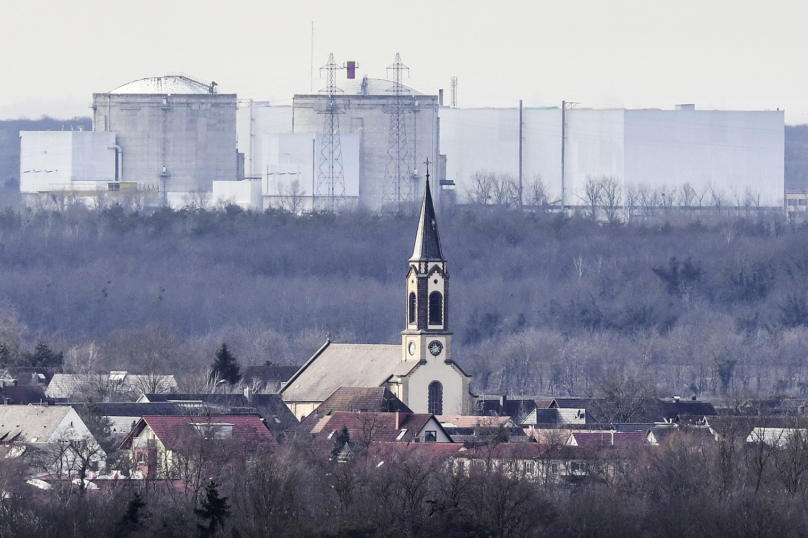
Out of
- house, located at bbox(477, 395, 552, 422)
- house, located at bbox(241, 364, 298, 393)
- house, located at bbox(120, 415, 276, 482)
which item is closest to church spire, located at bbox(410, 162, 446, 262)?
house, located at bbox(477, 395, 552, 422)

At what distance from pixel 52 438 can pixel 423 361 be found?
16.2 m

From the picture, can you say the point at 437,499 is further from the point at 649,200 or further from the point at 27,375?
the point at 649,200

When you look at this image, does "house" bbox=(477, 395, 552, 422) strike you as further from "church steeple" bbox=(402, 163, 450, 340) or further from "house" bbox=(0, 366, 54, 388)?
"house" bbox=(0, 366, 54, 388)

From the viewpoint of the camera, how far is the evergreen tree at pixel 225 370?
85.4 meters

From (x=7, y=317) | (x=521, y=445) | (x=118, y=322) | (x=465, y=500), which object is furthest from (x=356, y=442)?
(x=118, y=322)

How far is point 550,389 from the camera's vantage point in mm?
98625

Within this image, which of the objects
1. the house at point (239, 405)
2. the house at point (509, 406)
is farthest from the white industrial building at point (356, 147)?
the house at point (239, 405)

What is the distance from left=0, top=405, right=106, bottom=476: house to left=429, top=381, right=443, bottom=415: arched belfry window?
13774 mm

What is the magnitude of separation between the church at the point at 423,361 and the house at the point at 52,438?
13.2 m

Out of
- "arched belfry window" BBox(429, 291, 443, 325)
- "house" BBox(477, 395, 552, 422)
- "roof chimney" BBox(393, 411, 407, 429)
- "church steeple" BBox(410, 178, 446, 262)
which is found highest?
"church steeple" BBox(410, 178, 446, 262)

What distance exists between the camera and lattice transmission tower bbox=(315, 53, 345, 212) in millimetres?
124250

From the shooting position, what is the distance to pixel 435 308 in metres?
78.3

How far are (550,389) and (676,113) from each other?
116ft

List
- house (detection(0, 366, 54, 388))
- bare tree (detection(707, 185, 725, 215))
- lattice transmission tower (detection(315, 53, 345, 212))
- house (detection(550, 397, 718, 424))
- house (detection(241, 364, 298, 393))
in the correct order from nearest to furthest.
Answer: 1. house (detection(550, 397, 718, 424))
2. house (detection(0, 366, 54, 388))
3. house (detection(241, 364, 298, 393))
4. lattice transmission tower (detection(315, 53, 345, 212))
5. bare tree (detection(707, 185, 725, 215))
